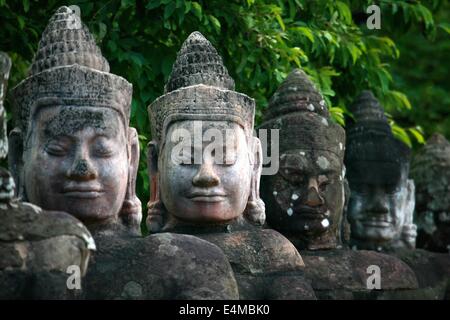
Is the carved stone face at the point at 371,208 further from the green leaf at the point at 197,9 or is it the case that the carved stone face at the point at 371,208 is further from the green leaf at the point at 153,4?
the green leaf at the point at 153,4

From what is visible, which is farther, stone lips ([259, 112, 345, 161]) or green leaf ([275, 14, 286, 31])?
green leaf ([275, 14, 286, 31])

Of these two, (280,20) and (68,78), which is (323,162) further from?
(68,78)

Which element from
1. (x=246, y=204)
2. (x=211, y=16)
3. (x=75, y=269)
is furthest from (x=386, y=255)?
(x=75, y=269)

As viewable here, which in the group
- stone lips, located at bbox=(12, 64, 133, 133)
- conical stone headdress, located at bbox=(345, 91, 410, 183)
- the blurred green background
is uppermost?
the blurred green background

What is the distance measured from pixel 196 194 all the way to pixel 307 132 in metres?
1.90

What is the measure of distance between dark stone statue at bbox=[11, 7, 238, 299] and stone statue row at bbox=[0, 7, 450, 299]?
10 millimetres

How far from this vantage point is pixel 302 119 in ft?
41.5

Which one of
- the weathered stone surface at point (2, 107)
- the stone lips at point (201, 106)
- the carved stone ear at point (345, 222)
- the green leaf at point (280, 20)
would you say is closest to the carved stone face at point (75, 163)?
the stone lips at point (201, 106)

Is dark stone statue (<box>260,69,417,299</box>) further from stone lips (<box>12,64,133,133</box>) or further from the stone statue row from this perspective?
stone lips (<box>12,64,133,133</box>)

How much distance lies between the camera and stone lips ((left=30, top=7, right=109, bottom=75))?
10.6 meters

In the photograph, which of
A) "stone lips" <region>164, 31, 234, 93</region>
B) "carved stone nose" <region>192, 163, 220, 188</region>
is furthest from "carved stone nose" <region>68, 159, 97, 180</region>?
"stone lips" <region>164, 31, 234, 93</region>

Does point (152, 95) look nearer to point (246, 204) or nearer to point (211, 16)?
point (211, 16)

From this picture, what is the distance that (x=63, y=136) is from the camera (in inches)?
402

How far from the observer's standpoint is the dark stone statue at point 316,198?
486 inches
